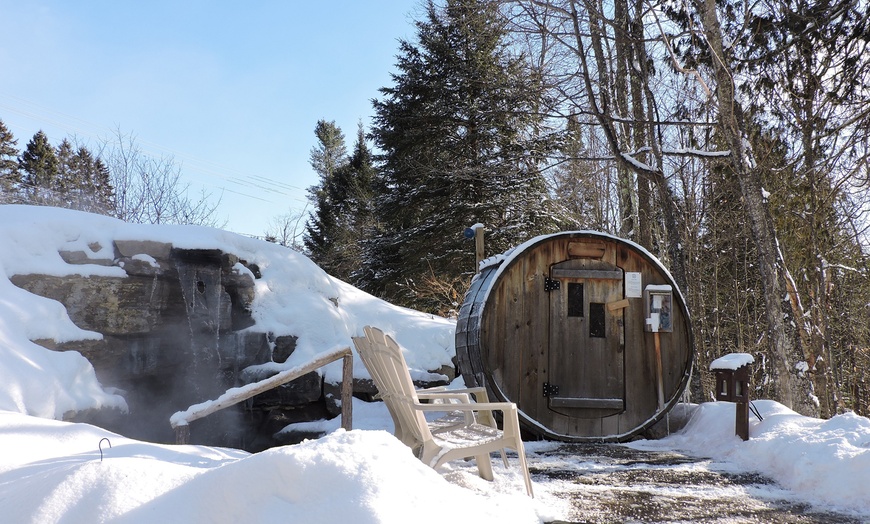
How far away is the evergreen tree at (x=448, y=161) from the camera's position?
15273 mm

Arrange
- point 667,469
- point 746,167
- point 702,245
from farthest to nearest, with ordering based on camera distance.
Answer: point 702,245, point 746,167, point 667,469

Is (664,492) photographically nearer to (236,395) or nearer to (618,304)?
(618,304)

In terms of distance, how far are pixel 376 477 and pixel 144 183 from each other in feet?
64.2

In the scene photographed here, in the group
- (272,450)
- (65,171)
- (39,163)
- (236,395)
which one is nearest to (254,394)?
(236,395)

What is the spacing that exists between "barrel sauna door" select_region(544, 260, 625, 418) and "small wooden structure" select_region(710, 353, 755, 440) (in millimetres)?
1300

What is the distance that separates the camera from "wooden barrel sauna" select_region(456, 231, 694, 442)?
6.50 m

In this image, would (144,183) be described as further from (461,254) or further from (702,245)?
(702,245)

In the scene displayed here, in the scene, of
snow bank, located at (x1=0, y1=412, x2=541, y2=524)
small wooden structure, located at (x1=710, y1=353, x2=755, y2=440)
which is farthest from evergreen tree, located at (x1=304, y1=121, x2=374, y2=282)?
snow bank, located at (x1=0, y1=412, x2=541, y2=524)

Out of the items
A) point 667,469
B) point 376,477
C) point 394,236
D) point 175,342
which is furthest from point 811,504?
point 394,236

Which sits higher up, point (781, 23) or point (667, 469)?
point (781, 23)

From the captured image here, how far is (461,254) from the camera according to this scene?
15.4 meters

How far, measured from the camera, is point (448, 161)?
15.5 m

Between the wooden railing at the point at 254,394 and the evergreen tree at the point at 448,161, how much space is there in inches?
367

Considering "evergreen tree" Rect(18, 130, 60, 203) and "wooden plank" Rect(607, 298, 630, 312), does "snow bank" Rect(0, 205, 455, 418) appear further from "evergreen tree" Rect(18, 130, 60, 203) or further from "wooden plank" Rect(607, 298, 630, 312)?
"evergreen tree" Rect(18, 130, 60, 203)
